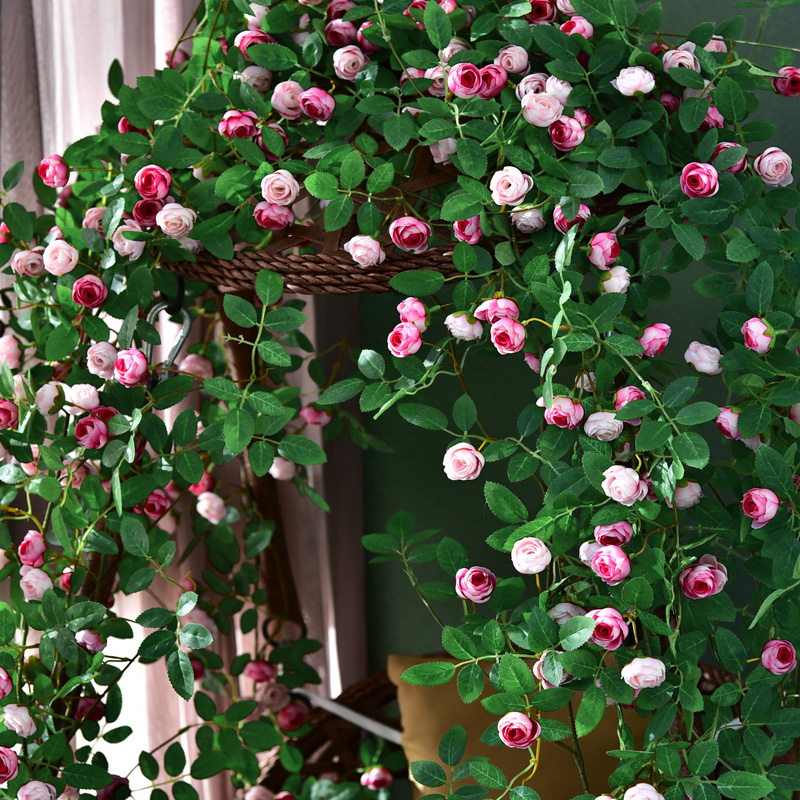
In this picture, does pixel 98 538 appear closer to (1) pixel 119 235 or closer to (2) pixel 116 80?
(1) pixel 119 235

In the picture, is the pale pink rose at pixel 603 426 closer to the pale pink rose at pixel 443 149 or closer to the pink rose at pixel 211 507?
the pale pink rose at pixel 443 149

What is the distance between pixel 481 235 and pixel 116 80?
1.95 ft

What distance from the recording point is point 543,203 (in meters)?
0.77

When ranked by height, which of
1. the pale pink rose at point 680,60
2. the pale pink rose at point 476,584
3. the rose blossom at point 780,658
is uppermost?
the pale pink rose at point 680,60

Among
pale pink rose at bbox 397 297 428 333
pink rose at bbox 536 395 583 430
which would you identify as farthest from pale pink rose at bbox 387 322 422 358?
pink rose at bbox 536 395 583 430

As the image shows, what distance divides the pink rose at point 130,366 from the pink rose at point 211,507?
53cm

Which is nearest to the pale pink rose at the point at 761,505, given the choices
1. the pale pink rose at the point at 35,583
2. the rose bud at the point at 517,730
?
the rose bud at the point at 517,730

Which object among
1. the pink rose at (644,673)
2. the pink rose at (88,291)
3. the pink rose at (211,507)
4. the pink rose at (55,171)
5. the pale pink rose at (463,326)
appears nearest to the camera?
the pink rose at (644,673)

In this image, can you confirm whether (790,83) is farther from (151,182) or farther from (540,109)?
(151,182)

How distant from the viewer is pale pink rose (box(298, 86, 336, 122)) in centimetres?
84

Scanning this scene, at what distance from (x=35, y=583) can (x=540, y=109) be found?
2.53 feet

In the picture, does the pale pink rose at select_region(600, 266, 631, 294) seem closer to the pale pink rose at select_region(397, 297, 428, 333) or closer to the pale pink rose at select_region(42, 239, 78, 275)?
the pale pink rose at select_region(397, 297, 428, 333)

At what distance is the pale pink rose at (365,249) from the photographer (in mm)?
810

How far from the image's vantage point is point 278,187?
0.81 metres
